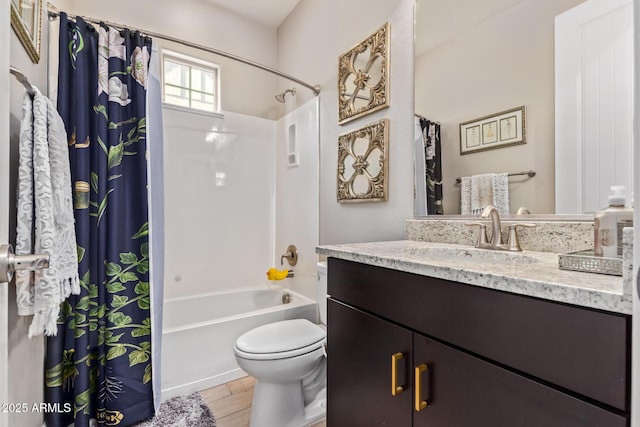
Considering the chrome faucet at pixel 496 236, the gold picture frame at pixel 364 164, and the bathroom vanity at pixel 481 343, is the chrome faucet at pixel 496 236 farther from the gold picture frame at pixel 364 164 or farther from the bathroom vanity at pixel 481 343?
the gold picture frame at pixel 364 164

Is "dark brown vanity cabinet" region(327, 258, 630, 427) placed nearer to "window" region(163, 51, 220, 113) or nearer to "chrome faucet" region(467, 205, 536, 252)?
"chrome faucet" region(467, 205, 536, 252)

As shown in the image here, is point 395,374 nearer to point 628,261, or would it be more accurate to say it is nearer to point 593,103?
point 628,261

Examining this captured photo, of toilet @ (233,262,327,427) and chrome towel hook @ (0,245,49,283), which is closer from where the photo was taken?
chrome towel hook @ (0,245,49,283)

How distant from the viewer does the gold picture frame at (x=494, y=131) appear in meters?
1.04

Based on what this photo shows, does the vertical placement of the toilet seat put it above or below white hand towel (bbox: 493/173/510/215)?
below

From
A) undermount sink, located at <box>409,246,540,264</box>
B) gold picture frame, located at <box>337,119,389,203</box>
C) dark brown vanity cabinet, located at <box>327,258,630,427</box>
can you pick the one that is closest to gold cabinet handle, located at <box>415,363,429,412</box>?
dark brown vanity cabinet, located at <box>327,258,630,427</box>

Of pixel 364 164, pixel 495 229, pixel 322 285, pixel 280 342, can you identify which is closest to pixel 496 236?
pixel 495 229

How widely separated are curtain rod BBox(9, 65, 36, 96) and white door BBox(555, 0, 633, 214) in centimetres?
163

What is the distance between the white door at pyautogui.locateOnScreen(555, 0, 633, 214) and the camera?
2.62 ft

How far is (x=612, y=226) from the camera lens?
0.63 meters

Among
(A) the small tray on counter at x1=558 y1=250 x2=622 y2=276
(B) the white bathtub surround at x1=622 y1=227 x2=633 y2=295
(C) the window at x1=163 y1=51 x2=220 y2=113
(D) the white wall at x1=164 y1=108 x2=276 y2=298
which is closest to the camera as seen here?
(B) the white bathtub surround at x1=622 y1=227 x2=633 y2=295

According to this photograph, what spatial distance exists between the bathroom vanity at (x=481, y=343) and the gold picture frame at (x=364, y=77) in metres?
1.00

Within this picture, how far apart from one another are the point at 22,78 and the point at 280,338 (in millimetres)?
1389

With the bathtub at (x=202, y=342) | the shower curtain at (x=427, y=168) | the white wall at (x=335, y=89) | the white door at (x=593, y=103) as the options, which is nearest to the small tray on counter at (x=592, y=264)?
the white door at (x=593, y=103)
